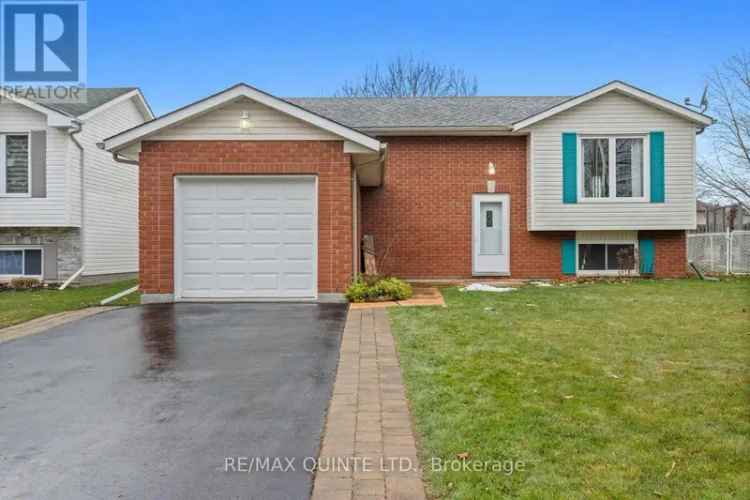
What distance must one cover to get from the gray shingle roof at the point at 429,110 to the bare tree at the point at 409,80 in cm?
1644

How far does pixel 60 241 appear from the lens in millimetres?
14484

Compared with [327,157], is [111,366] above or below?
below

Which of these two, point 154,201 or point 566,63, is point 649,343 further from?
point 566,63

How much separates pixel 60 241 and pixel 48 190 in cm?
144

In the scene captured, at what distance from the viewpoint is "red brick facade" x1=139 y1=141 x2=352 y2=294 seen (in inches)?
368

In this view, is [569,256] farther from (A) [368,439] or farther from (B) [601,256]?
(A) [368,439]

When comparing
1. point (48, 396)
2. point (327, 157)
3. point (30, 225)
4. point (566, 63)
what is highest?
point (566, 63)

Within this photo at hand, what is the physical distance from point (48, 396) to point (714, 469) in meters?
4.37

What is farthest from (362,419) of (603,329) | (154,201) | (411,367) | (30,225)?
(30,225)

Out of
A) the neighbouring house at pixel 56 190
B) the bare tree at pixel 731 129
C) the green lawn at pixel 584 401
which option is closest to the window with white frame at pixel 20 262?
the neighbouring house at pixel 56 190

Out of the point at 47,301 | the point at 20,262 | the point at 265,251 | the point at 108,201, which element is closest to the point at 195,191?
the point at 265,251

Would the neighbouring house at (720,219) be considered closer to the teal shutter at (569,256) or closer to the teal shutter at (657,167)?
the teal shutter at (657,167)

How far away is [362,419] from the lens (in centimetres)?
346

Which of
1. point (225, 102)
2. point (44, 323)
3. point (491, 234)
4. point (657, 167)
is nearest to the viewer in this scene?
point (44, 323)
